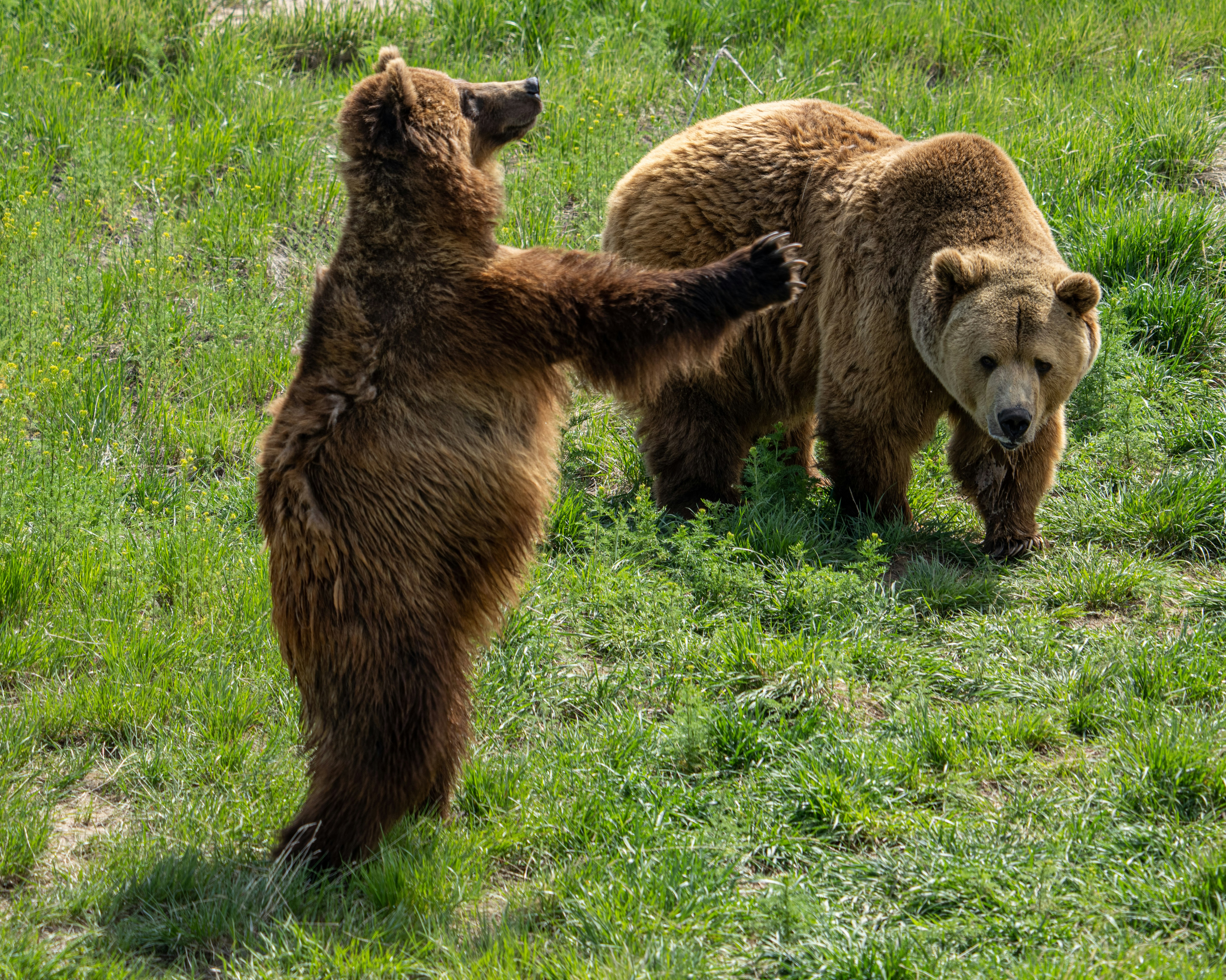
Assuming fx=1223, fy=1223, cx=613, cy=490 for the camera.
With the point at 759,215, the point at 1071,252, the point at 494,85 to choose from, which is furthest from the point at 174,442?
the point at 1071,252

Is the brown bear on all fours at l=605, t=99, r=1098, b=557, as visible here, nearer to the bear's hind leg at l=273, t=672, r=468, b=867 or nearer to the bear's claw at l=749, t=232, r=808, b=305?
the bear's claw at l=749, t=232, r=808, b=305

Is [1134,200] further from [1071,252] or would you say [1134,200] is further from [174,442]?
[174,442]

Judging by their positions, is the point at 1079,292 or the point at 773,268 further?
the point at 1079,292

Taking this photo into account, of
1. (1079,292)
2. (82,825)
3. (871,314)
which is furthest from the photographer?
(871,314)

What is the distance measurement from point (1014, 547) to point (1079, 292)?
3.96 feet

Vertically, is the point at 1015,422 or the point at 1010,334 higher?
the point at 1010,334

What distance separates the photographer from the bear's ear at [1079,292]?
17.1ft

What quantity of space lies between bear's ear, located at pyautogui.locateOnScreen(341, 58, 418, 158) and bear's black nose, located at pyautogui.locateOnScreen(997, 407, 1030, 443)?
2.67 meters

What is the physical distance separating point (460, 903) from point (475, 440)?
1423mm

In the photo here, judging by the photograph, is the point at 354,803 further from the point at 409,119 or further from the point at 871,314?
the point at 871,314

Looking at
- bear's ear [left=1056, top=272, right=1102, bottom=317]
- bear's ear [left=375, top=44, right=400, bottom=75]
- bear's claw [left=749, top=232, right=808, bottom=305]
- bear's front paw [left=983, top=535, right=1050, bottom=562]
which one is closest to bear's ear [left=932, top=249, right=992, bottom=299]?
bear's ear [left=1056, top=272, right=1102, bottom=317]


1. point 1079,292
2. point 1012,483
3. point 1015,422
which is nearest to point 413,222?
point 1015,422

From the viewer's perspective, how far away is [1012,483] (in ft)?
18.5

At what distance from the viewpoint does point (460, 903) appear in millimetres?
3715
